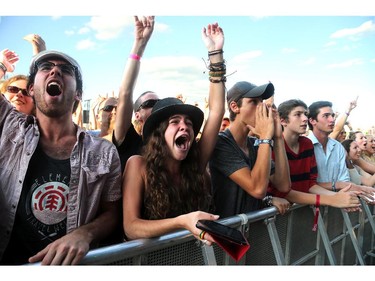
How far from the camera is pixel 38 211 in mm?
1084

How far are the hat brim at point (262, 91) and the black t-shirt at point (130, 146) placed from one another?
2.07 ft

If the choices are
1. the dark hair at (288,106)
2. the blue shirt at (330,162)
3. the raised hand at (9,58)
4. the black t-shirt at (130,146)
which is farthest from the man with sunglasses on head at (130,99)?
the blue shirt at (330,162)

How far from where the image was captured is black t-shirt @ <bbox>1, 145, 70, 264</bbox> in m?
1.08

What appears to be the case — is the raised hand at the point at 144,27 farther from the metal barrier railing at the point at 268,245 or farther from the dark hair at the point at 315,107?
the dark hair at the point at 315,107

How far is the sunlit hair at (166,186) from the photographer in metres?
1.20

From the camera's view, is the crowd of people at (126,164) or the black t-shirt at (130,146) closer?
the crowd of people at (126,164)

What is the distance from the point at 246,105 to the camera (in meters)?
1.71

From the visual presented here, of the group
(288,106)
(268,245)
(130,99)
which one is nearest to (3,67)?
(130,99)

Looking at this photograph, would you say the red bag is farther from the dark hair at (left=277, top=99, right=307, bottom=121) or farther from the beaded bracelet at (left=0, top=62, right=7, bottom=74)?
the dark hair at (left=277, top=99, right=307, bottom=121)

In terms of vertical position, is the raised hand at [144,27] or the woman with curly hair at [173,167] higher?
the raised hand at [144,27]

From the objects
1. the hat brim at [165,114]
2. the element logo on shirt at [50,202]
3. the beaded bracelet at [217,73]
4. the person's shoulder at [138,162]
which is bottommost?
the element logo on shirt at [50,202]
